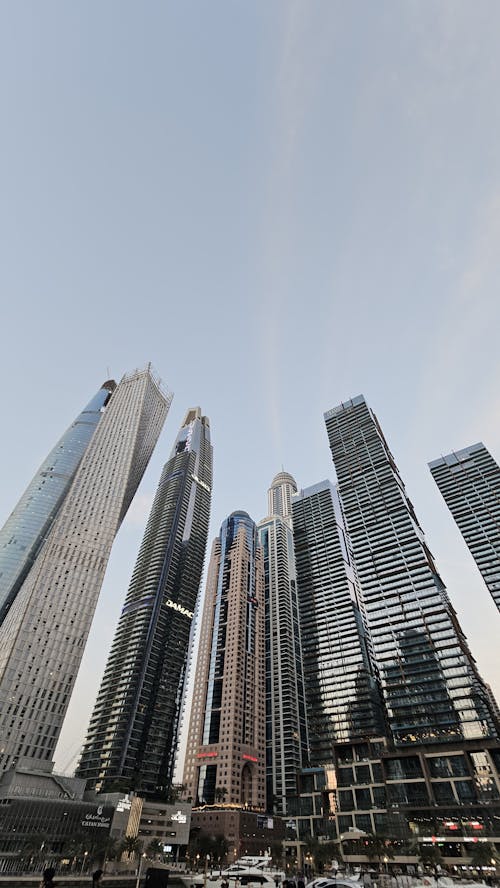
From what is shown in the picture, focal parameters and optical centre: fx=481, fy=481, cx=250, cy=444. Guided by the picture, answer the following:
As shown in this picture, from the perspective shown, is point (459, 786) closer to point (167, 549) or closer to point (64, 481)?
point (167, 549)

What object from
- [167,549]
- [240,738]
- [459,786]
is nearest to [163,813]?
[240,738]

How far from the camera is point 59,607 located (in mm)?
116688

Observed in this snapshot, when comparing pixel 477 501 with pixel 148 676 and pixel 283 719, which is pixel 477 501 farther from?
pixel 148 676

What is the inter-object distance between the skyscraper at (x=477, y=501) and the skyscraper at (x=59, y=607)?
12060 centimetres

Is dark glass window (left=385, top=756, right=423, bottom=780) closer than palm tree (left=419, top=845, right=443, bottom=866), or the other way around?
palm tree (left=419, top=845, right=443, bottom=866)

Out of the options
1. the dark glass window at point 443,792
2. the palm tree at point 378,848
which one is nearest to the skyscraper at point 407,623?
the dark glass window at point 443,792

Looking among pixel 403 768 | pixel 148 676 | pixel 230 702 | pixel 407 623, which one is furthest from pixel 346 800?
pixel 148 676

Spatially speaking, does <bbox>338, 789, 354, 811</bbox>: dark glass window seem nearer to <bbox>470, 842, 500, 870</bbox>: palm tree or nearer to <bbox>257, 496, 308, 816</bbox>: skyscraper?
<bbox>257, 496, 308, 816</bbox>: skyscraper

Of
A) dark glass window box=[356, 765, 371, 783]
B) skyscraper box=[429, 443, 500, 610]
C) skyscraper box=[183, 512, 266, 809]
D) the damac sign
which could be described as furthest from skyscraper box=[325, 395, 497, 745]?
the damac sign

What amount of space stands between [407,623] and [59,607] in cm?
9667

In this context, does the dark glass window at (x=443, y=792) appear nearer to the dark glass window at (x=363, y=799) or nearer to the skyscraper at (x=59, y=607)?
the dark glass window at (x=363, y=799)

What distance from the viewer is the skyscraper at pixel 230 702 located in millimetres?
145375

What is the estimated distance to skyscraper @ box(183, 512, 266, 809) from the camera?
14538cm

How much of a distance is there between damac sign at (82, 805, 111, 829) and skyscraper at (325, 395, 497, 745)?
69789 mm
